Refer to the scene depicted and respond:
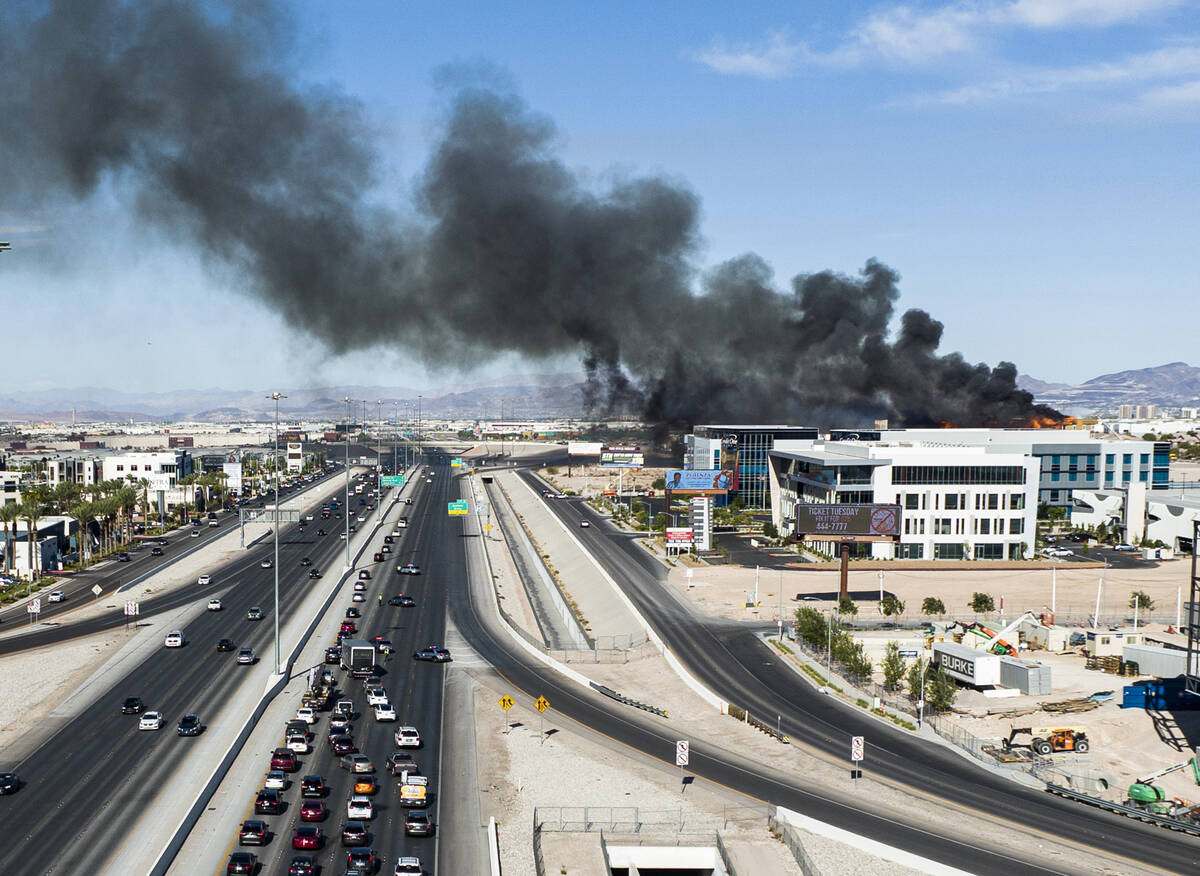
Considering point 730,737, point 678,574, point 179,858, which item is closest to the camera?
point 179,858

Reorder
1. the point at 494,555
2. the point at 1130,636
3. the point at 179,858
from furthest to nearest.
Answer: the point at 494,555
the point at 1130,636
the point at 179,858

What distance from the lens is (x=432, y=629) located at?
67.8m

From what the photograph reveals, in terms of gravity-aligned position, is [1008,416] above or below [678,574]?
above

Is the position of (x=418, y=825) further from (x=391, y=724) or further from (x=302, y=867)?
(x=391, y=724)

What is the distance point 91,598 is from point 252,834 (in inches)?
2187

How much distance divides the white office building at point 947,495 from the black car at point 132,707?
66.8 m

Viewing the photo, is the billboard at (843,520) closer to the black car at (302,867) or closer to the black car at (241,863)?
→ the black car at (302,867)

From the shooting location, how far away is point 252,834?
31.7m

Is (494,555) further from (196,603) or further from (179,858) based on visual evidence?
(179,858)

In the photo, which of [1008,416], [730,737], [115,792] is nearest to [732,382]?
[1008,416]

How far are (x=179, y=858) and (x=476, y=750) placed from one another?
45.8 feet

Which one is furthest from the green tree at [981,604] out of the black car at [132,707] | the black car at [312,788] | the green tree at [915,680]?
the black car at [132,707]

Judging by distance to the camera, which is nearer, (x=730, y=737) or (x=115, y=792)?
(x=115, y=792)

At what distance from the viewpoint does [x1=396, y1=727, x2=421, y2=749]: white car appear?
42344 mm
